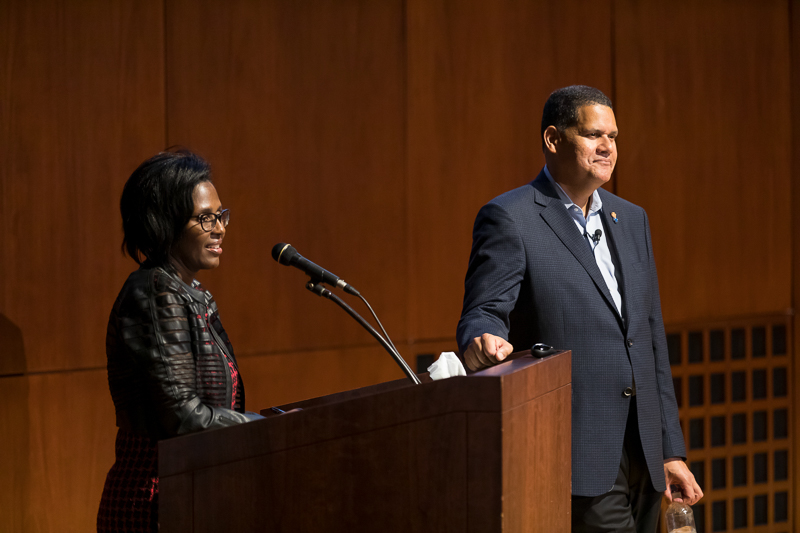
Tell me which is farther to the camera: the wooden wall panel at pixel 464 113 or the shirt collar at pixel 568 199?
the wooden wall panel at pixel 464 113

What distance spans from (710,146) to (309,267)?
104 inches

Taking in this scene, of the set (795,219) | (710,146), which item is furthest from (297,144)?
(795,219)

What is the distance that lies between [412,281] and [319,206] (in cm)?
47

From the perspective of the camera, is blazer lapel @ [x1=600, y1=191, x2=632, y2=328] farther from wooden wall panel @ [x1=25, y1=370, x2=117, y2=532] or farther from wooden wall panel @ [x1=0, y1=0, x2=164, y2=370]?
wooden wall panel @ [x1=25, y1=370, x2=117, y2=532]

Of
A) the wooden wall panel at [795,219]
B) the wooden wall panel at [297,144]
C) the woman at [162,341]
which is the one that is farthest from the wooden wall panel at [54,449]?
the wooden wall panel at [795,219]

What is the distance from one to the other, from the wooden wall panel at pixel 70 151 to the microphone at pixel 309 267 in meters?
1.34

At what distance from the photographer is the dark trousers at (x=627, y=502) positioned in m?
1.81

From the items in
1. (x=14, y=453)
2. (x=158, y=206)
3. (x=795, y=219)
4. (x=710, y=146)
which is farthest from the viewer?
(x=795, y=219)

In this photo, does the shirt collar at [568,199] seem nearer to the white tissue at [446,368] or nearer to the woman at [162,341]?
the white tissue at [446,368]

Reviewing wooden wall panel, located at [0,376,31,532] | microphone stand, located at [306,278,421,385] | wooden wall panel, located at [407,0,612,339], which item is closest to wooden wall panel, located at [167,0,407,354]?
wooden wall panel, located at [407,0,612,339]

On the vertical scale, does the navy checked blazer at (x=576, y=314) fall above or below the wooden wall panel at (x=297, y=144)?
below

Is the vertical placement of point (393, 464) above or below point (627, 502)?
above

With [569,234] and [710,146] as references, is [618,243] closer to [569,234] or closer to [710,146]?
[569,234]

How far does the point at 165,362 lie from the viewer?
1.50m
